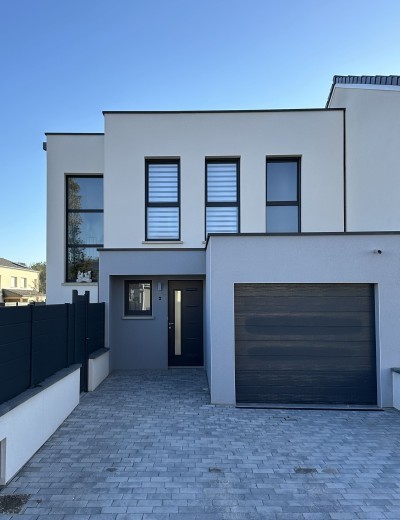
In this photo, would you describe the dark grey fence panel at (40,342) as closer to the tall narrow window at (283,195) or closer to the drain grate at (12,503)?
the drain grate at (12,503)

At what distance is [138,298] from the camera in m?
8.61

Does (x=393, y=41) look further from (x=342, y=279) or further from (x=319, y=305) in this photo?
(x=319, y=305)

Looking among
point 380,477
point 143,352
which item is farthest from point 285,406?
point 143,352

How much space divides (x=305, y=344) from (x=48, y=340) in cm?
429

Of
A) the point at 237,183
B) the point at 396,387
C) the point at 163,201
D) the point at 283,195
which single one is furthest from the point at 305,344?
the point at 163,201

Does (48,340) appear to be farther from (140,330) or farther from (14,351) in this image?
(140,330)

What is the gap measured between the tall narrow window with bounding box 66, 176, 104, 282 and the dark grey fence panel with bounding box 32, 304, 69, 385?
3893 millimetres

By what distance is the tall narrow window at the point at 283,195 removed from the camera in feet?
27.3

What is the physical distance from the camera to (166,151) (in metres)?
8.30

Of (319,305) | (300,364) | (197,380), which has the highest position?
(319,305)

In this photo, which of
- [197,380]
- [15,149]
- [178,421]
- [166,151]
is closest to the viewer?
[178,421]

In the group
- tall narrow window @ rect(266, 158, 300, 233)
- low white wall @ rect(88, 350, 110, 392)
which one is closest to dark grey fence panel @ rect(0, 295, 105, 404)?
low white wall @ rect(88, 350, 110, 392)

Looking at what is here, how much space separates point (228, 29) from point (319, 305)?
27.1ft

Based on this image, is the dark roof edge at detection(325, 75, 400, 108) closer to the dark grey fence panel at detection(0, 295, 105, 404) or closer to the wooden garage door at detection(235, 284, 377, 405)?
the wooden garage door at detection(235, 284, 377, 405)
